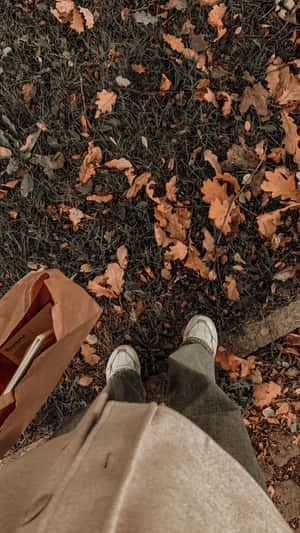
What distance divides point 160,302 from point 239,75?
1289mm

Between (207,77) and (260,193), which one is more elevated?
(207,77)

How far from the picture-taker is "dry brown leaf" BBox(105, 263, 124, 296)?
2.01 metres

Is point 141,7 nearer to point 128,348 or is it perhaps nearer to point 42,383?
point 128,348

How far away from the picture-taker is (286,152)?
1.90 meters

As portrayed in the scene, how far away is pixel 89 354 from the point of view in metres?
2.03

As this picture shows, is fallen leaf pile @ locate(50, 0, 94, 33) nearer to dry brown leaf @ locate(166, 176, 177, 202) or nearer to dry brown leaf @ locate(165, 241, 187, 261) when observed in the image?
dry brown leaf @ locate(166, 176, 177, 202)

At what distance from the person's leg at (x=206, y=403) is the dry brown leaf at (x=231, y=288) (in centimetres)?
33

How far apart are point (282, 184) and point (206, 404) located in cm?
117

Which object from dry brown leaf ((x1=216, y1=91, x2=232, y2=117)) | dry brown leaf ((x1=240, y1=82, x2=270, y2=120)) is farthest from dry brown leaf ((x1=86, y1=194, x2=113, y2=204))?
dry brown leaf ((x1=240, y1=82, x2=270, y2=120))

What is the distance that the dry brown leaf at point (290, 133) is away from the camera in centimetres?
188

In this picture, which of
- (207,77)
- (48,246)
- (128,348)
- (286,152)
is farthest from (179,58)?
(128,348)

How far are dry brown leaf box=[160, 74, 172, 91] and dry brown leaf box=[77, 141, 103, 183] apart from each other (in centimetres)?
48

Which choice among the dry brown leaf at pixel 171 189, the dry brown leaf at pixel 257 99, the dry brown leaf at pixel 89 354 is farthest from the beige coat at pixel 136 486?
the dry brown leaf at pixel 257 99

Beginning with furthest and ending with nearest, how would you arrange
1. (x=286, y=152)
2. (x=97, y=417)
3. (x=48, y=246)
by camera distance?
(x=48, y=246)
(x=286, y=152)
(x=97, y=417)
